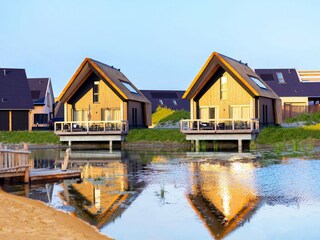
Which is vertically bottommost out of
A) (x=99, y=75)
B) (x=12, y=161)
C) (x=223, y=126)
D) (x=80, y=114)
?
(x=12, y=161)

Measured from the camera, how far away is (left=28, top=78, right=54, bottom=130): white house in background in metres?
63.9

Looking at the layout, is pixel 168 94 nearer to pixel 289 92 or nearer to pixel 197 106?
pixel 289 92

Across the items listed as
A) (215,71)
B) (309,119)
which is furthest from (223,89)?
(309,119)

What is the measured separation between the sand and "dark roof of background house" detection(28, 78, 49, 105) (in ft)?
170

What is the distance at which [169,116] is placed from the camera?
59812mm

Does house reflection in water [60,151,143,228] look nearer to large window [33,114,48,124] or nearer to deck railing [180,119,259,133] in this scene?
deck railing [180,119,259,133]

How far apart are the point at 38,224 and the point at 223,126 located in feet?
96.4

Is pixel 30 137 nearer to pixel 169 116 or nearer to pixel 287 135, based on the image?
pixel 169 116

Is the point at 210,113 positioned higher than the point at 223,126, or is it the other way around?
the point at 210,113

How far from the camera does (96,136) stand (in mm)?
41688

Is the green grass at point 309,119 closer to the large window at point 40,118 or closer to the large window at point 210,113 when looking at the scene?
the large window at point 210,113

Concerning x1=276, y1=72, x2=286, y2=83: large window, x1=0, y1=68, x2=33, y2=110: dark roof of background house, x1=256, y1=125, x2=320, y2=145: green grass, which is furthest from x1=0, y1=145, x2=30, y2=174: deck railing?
x1=276, y1=72, x2=286, y2=83: large window

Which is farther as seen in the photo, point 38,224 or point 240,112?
point 240,112

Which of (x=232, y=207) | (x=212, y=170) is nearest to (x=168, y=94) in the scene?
(x=212, y=170)
